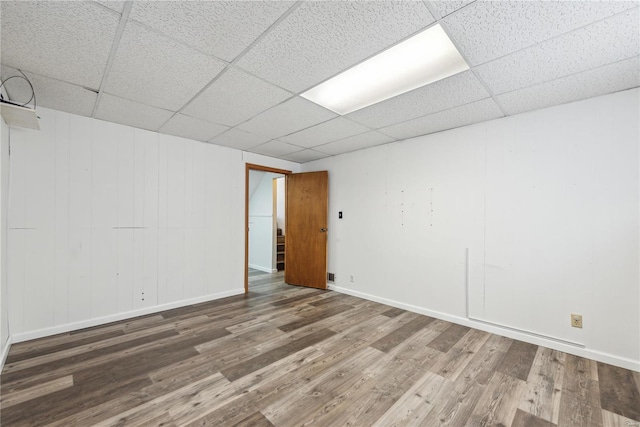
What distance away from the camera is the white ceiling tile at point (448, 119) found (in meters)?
2.63

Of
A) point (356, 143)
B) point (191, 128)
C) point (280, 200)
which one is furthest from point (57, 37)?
point (280, 200)

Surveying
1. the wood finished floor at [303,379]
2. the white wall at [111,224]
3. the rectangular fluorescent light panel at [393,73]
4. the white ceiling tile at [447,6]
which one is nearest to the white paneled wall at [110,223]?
the white wall at [111,224]

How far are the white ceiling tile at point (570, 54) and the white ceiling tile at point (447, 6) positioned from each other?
2.22 feet

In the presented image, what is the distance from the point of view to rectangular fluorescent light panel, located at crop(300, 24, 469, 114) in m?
1.86

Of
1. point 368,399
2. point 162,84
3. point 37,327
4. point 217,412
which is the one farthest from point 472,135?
point 37,327

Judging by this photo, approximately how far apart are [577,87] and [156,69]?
3.43 metres

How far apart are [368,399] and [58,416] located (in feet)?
6.43

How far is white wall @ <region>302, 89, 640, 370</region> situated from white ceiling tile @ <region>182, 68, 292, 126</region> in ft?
6.80

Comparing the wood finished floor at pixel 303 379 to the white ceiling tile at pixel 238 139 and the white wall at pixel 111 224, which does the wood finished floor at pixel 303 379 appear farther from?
the white ceiling tile at pixel 238 139

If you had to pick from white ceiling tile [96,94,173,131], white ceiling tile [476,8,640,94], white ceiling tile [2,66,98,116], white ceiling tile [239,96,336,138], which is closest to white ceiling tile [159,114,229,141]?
white ceiling tile [96,94,173,131]

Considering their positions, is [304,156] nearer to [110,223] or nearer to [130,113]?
[130,113]

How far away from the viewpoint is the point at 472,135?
309 centimetres

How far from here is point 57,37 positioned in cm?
164

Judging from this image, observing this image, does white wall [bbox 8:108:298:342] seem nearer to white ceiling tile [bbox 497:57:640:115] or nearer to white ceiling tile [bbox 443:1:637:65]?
white ceiling tile [bbox 443:1:637:65]
